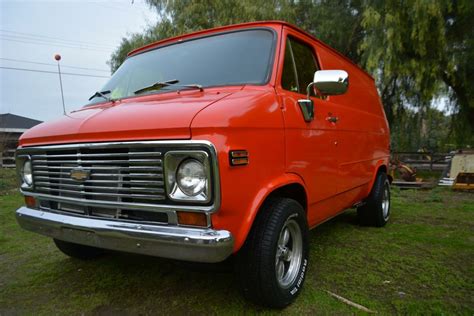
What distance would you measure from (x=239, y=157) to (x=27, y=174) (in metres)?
1.81

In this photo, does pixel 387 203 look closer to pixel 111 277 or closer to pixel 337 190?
pixel 337 190

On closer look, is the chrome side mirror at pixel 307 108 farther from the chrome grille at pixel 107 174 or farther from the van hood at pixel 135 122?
the chrome grille at pixel 107 174

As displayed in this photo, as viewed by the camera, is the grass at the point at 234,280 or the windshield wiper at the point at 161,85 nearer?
the grass at the point at 234,280

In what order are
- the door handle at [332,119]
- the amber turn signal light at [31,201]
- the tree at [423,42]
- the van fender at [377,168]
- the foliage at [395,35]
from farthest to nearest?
the foliage at [395,35] → the tree at [423,42] → the van fender at [377,168] → the door handle at [332,119] → the amber turn signal light at [31,201]

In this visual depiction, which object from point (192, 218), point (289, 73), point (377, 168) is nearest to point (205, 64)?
point (289, 73)

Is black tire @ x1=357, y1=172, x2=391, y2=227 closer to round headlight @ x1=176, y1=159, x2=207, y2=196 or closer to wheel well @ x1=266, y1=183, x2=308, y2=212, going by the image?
wheel well @ x1=266, y1=183, x2=308, y2=212

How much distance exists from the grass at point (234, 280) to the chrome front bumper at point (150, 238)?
0.40 meters

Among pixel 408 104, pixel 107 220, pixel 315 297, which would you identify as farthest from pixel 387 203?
pixel 408 104

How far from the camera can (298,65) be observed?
318cm

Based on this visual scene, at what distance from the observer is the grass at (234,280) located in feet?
8.61

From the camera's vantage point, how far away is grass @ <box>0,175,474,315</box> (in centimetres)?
262

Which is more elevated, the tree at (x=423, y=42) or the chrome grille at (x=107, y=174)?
the tree at (x=423, y=42)

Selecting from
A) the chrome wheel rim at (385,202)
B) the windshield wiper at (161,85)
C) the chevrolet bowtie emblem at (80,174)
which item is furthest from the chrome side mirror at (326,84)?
the chrome wheel rim at (385,202)

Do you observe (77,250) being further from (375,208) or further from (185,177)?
(375,208)
